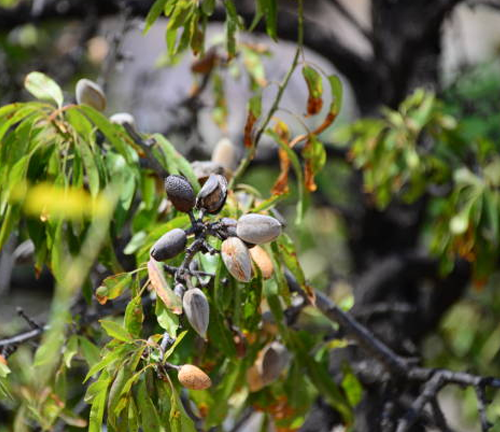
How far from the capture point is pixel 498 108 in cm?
231

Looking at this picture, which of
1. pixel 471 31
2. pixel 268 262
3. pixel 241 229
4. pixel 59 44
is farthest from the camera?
pixel 471 31

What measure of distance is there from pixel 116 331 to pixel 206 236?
0.14 meters

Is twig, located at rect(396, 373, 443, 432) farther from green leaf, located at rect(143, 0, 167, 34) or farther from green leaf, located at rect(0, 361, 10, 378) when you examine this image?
green leaf, located at rect(143, 0, 167, 34)

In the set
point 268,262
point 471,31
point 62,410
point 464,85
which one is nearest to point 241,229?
point 268,262

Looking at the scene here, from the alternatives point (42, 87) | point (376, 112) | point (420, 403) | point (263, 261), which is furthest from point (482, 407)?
point (376, 112)

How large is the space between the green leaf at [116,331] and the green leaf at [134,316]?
2cm

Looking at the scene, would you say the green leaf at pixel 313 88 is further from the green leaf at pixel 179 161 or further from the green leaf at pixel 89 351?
the green leaf at pixel 89 351

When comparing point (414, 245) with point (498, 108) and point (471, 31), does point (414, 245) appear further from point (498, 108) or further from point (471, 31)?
point (471, 31)

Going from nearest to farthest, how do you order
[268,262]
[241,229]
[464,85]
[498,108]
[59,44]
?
[241,229] < [268,262] < [498,108] < [464,85] < [59,44]

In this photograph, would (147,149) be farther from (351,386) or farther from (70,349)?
(351,386)

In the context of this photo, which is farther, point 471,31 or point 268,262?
point 471,31

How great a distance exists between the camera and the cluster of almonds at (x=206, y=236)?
0.87 meters

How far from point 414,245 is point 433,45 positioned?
592 mm

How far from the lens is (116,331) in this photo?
2.89 ft
